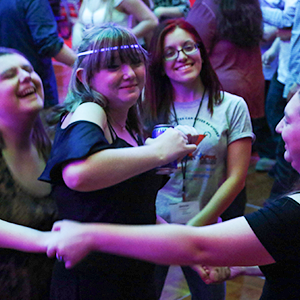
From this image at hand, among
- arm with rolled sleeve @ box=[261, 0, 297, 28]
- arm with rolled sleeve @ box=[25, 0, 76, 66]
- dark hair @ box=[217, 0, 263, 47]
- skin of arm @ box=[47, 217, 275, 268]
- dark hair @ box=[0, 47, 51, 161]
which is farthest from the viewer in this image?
arm with rolled sleeve @ box=[261, 0, 297, 28]

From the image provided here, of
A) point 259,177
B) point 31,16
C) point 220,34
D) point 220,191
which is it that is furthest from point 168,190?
point 259,177

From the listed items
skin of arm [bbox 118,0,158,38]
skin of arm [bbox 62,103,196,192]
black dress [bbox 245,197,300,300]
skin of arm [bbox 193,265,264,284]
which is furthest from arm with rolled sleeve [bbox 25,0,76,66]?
black dress [bbox 245,197,300,300]

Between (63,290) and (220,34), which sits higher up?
(220,34)

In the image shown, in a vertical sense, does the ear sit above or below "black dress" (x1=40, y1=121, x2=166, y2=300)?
above

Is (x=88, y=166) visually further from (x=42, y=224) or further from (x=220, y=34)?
(x=220, y=34)

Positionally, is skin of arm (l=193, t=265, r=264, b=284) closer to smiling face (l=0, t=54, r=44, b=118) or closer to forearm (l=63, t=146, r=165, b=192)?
forearm (l=63, t=146, r=165, b=192)

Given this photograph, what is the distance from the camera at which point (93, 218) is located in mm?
773

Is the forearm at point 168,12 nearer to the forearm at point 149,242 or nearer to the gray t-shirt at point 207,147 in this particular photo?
the gray t-shirt at point 207,147

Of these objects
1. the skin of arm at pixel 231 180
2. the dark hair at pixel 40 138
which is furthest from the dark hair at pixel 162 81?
the dark hair at pixel 40 138

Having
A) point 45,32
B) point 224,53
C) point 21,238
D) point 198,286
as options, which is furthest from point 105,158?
point 224,53

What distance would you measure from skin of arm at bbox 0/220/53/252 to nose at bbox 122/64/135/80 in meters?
0.36

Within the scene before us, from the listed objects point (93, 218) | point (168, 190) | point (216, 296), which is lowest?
point (216, 296)

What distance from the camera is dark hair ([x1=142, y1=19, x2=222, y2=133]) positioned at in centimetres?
118

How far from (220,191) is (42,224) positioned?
1.80ft
